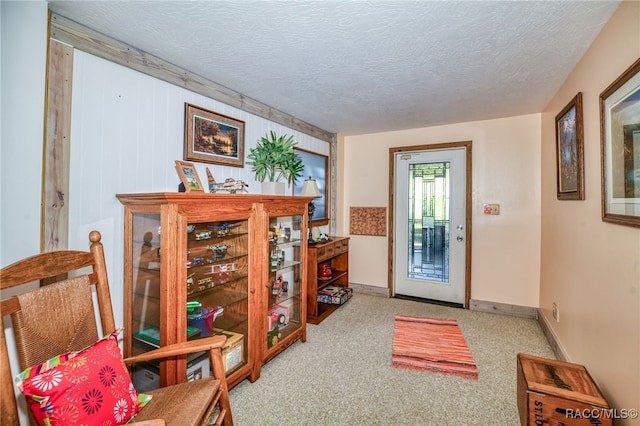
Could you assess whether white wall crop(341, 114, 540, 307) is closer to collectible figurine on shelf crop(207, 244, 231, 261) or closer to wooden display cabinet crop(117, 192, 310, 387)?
wooden display cabinet crop(117, 192, 310, 387)

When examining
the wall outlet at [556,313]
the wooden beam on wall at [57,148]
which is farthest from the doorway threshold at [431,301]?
the wooden beam on wall at [57,148]

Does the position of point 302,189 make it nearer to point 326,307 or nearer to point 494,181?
point 326,307

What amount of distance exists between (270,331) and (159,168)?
1.63m

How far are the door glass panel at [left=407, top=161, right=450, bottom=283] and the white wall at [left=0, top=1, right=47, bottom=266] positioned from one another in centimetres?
388

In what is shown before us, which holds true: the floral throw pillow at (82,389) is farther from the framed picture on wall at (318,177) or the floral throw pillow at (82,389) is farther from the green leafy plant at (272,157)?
the framed picture on wall at (318,177)

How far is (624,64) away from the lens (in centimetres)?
152

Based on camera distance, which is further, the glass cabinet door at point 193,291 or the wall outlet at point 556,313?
the wall outlet at point 556,313

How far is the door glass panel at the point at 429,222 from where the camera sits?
13.1 feet

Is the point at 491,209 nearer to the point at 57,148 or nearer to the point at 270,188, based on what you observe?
the point at 270,188

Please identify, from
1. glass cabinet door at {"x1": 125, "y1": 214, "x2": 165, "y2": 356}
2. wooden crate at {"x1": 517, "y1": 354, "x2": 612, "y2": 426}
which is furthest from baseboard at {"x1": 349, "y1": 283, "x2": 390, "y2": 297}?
glass cabinet door at {"x1": 125, "y1": 214, "x2": 165, "y2": 356}

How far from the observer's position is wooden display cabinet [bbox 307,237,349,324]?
10.9 ft

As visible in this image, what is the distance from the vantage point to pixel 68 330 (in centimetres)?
133

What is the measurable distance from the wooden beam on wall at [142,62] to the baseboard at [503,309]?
3467mm

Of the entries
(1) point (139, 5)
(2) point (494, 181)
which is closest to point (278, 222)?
(1) point (139, 5)
